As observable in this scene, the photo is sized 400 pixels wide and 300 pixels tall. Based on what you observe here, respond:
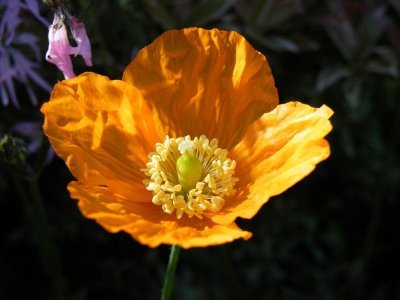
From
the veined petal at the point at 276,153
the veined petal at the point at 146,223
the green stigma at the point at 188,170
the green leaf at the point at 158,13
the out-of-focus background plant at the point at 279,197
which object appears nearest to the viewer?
the veined petal at the point at 146,223

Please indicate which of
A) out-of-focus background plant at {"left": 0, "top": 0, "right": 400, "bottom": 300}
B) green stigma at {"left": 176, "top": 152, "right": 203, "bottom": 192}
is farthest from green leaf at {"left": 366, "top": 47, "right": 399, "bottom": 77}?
green stigma at {"left": 176, "top": 152, "right": 203, "bottom": 192}

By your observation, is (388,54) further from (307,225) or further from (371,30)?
(307,225)

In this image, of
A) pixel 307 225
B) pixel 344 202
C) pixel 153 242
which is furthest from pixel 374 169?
pixel 153 242

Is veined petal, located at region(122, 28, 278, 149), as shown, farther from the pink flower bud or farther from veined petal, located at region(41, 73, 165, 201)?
the pink flower bud

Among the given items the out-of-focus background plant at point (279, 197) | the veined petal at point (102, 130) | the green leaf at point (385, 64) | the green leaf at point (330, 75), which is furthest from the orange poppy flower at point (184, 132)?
the green leaf at point (385, 64)

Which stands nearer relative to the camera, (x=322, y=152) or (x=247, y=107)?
(x=322, y=152)

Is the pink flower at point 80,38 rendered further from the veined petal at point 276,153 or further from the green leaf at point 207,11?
the green leaf at point 207,11
